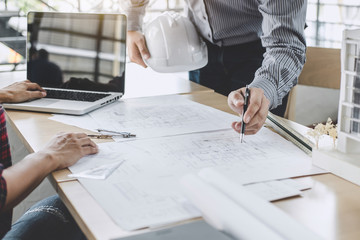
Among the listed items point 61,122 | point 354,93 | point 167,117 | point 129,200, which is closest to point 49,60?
point 61,122

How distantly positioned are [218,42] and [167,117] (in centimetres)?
54

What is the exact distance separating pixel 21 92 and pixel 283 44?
86 cm

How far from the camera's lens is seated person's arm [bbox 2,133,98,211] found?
932mm

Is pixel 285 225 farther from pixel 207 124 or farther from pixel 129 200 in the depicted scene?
pixel 207 124

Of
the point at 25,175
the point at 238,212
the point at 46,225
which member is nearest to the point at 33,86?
the point at 46,225

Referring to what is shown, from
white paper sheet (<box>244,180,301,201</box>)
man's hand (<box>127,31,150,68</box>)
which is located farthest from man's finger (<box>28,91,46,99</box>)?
white paper sheet (<box>244,180,301,201</box>)

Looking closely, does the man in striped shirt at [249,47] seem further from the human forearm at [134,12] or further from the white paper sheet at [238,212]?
the white paper sheet at [238,212]

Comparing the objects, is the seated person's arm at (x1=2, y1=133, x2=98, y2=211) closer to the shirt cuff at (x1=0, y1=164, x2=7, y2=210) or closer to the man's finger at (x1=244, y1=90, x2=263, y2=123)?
the shirt cuff at (x1=0, y1=164, x2=7, y2=210)

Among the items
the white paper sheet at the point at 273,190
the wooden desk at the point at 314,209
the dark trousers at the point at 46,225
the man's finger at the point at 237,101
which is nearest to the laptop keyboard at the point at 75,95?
the dark trousers at the point at 46,225

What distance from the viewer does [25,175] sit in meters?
0.96

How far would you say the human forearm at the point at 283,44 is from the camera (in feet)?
4.56

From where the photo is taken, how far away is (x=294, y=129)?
4.16 ft

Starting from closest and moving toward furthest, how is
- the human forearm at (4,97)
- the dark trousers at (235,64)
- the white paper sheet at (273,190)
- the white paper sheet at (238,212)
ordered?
the white paper sheet at (238,212) → the white paper sheet at (273,190) → the human forearm at (4,97) → the dark trousers at (235,64)

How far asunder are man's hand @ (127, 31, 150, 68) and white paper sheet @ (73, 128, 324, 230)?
0.61 meters
